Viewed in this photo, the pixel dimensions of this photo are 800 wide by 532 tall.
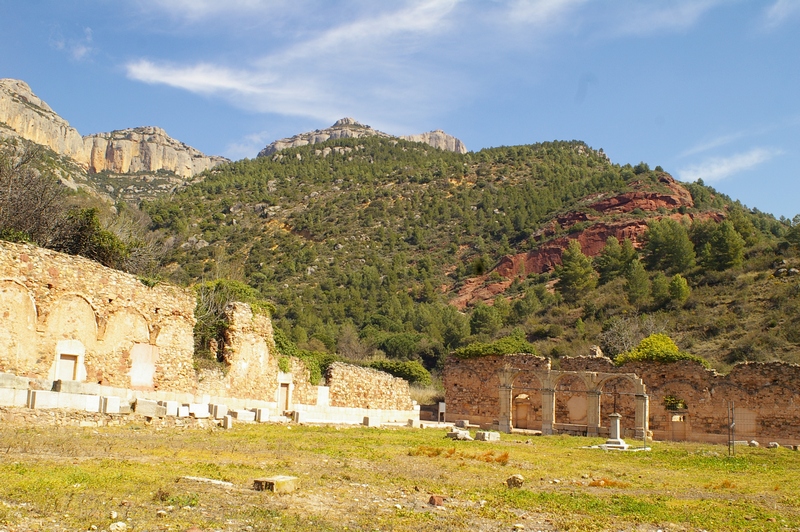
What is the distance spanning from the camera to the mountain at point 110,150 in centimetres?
10200

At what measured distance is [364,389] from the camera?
31938mm

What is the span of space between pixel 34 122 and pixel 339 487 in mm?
111365

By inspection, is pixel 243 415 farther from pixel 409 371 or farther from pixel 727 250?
pixel 727 250

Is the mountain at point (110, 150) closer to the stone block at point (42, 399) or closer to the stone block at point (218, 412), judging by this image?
the stone block at point (218, 412)

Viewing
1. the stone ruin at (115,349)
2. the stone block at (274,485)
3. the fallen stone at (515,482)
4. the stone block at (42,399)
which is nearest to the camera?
the stone block at (274,485)

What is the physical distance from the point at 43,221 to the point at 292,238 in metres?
54.8

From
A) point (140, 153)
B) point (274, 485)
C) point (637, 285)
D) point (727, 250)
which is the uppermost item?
point (140, 153)

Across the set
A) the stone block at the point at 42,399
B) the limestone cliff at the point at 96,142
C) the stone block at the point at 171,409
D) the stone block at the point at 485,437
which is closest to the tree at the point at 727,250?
the stone block at the point at 485,437

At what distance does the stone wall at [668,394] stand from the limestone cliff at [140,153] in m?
106

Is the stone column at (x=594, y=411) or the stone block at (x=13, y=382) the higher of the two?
the stone block at (x=13, y=382)

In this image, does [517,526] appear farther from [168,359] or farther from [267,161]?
[267,161]

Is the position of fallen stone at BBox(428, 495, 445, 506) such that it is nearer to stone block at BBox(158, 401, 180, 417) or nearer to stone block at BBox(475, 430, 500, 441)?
stone block at BBox(158, 401, 180, 417)

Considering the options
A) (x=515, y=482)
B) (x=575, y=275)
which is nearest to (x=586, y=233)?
(x=575, y=275)

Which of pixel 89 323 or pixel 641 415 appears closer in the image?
pixel 89 323
